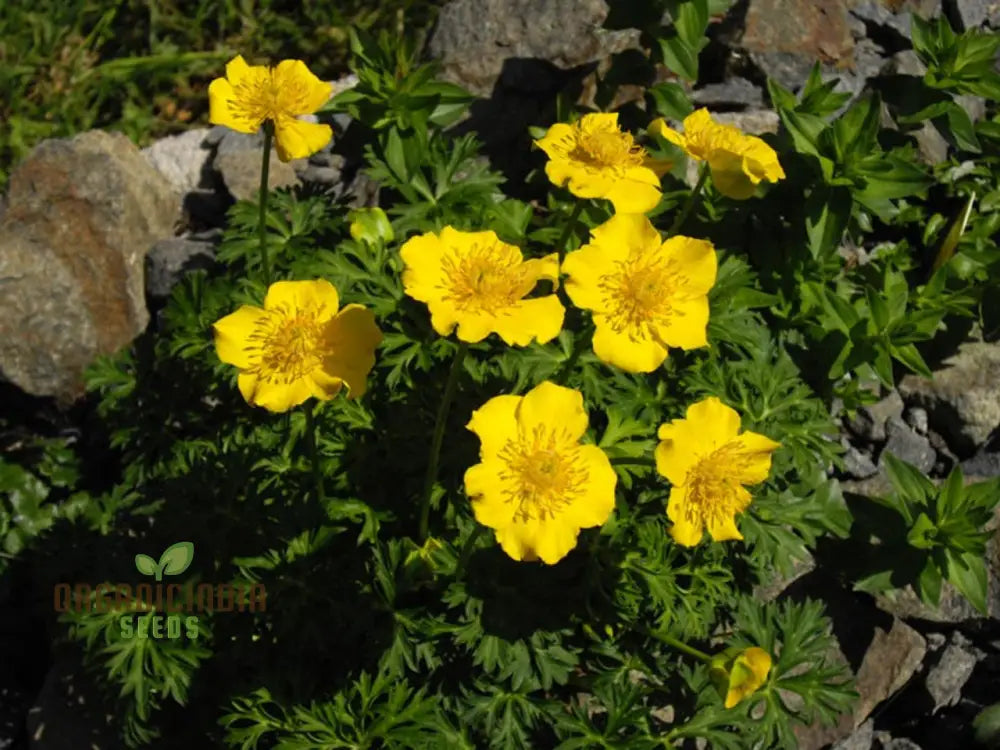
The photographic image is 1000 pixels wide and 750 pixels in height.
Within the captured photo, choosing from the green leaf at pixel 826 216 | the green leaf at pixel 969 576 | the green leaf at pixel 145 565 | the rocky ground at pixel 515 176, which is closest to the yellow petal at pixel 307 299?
the green leaf at pixel 145 565

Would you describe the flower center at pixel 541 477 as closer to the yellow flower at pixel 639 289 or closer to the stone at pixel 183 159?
the yellow flower at pixel 639 289

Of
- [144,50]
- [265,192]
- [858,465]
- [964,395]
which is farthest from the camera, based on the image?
[144,50]

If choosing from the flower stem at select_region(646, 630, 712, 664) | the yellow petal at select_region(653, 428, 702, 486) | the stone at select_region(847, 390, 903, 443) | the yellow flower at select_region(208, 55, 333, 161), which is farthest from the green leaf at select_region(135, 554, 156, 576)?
the stone at select_region(847, 390, 903, 443)

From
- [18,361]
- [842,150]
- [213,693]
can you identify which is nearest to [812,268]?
[842,150]

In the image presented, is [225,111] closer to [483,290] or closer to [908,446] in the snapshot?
[483,290]

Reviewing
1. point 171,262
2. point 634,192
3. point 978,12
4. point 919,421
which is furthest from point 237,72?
point 978,12
